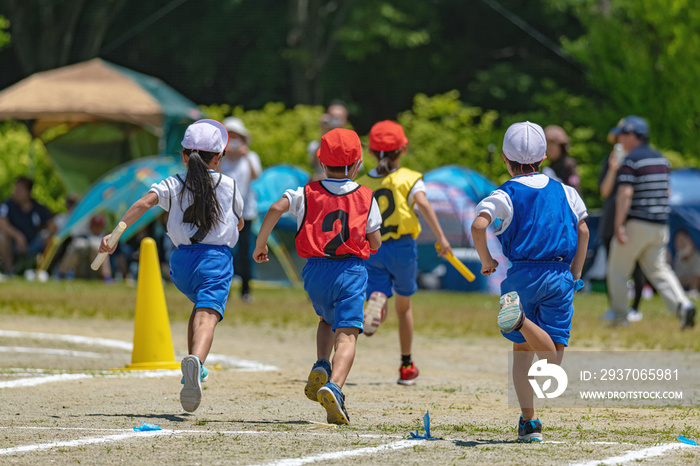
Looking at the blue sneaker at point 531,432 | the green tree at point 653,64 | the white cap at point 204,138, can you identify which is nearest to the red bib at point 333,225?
the white cap at point 204,138

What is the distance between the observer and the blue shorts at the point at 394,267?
8.06m

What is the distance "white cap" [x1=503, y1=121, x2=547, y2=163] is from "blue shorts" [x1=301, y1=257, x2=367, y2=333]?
1.14 metres

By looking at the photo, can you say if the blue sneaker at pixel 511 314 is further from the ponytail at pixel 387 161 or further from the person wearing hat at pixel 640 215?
the person wearing hat at pixel 640 215

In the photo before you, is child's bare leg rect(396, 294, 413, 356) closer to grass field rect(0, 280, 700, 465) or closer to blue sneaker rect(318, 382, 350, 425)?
grass field rect(0, 280, 700, 465)

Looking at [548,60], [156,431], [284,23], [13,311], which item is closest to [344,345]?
[156,431]

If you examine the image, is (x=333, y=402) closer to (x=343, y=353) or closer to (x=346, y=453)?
(x=343, y=353)

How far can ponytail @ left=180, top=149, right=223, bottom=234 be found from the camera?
655 centimetres

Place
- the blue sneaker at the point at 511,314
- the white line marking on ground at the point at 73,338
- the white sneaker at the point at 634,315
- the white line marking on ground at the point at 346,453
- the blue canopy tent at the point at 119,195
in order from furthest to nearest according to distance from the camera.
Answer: the blue canopy tent at the point at 119,195 < the white sneaker at the point at 634,315 < the white line marking on ground at the point at 73,338 < the blue sneaker at the point at 511,314 < the white line marking on ground at the point at 346,453

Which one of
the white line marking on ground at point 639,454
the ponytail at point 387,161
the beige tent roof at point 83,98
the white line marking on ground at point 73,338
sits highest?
the beige tent roof at point 83,98

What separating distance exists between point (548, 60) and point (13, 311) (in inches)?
879

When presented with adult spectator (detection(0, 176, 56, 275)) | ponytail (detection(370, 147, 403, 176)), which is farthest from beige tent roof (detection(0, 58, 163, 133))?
ponytail (detection(370, 147, 403, 176))

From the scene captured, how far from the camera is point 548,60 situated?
32.3 meters

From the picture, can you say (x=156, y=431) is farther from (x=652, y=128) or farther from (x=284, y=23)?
(x=284, y=23)

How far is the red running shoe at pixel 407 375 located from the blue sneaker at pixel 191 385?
225 centimetres
